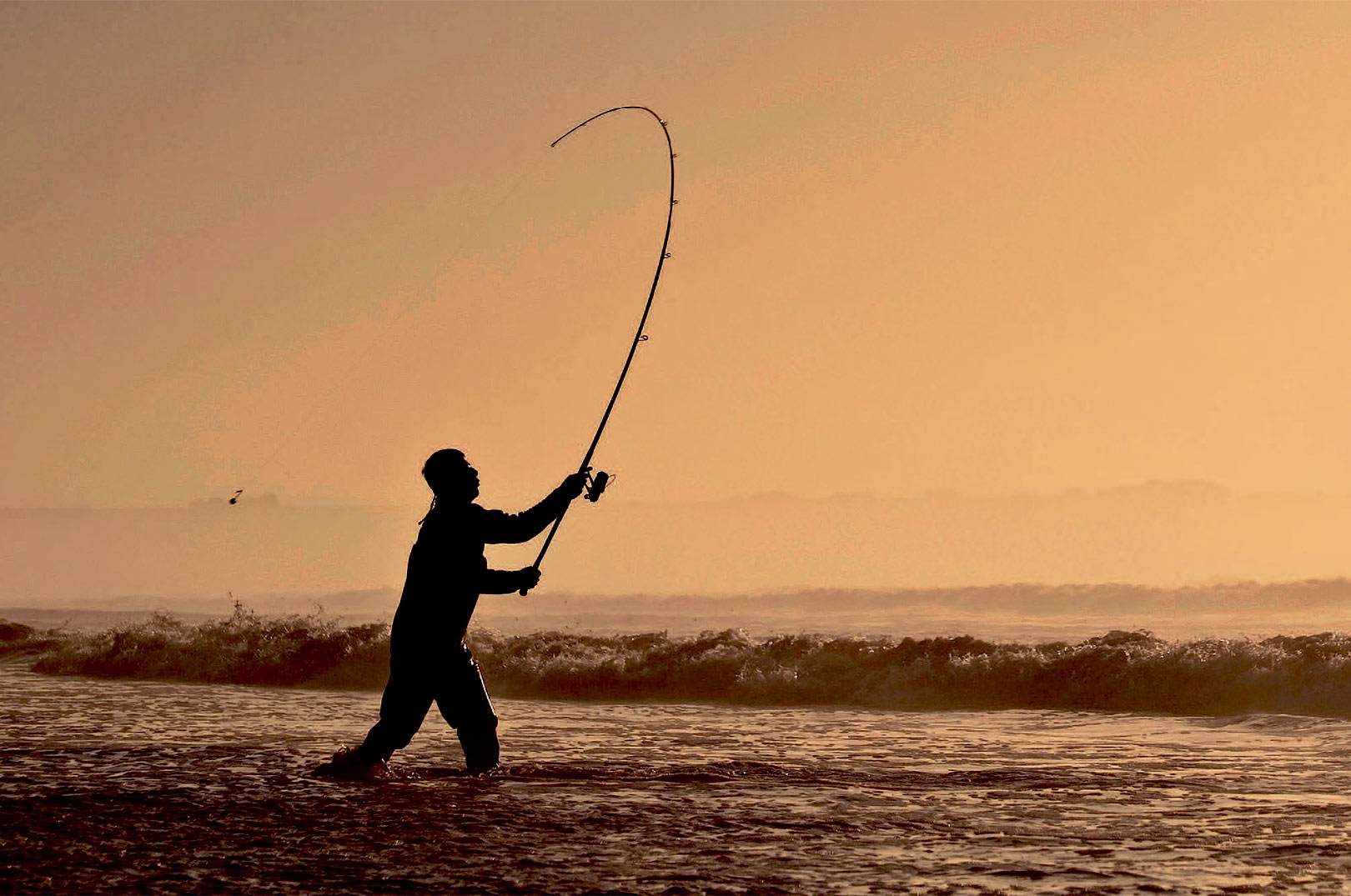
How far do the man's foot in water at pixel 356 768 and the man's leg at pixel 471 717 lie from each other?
1.41 feet

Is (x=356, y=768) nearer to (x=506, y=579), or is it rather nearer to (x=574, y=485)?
(x=506, y=579)

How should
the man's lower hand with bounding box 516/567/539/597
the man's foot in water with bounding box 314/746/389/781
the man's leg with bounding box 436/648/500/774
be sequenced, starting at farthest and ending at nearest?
the man's leg with bounding box 436/648/500/774 < the man's lower hand with bounding box 516/567/539/597 < the man's foot in water with bounding box 314/746/389/781

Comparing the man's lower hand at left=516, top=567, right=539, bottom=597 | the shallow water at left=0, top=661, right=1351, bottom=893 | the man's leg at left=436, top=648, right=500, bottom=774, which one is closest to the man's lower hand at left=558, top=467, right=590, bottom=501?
the man's lower hand at left=516, top=567, right=539, bottom=597

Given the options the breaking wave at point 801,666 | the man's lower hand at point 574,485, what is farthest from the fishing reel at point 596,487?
the breaking wave at point 801,666

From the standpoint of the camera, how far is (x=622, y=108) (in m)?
11.3

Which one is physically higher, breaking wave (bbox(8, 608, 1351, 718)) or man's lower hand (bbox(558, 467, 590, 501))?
man's lower hand (bbox(558, 467, 590, 501))

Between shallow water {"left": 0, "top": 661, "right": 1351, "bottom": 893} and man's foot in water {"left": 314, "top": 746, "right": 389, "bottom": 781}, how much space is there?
0.23m

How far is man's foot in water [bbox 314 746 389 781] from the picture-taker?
26.0 feet

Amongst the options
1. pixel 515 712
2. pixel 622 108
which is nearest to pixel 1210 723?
pixel 515 712

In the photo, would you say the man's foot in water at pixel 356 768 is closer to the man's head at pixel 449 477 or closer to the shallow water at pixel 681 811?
the shallow water at pixel 681 811

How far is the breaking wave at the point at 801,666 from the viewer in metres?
14.2

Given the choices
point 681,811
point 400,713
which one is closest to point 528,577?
point 400,713

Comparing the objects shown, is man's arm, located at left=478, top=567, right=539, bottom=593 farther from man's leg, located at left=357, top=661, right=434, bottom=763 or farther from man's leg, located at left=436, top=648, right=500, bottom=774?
man's leg, located at left=357, top=661, right=434, bottom=763

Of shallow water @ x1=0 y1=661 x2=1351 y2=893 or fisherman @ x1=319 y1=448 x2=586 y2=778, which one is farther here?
fisherman @ x1=319 y1=448 x2=586 y2=778
